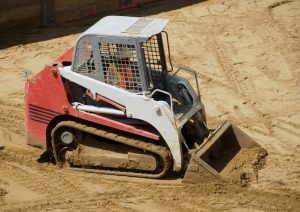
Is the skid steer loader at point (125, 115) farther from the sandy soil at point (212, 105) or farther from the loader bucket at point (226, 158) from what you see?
the sandy soil at point (212, 105)

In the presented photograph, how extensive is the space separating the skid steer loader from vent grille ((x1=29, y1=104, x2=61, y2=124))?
14 mm

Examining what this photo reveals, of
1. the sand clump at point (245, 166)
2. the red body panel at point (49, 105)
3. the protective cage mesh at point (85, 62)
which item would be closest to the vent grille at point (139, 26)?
the protective cage mesh at point (85, 62)

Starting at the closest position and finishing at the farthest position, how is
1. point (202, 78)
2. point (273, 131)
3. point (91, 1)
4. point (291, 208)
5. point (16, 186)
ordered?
point (291, 208) < point (16, 186) < point (273, 131) < point (202, 78) < point (91, 1)

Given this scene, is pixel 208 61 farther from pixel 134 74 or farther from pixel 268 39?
pixel 134 74

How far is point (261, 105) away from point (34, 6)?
19.8ft

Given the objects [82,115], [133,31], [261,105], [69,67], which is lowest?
[261,105]

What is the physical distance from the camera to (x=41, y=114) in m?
7.55

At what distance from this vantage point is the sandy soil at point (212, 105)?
274 inches

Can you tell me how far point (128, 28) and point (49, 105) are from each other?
1.45 m

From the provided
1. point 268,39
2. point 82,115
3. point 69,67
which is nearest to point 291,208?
point 82,115

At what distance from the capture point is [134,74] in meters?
7.10

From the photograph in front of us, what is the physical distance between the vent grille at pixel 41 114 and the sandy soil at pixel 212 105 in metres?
0.65

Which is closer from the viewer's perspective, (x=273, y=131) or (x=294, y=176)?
(x=294, y=176)

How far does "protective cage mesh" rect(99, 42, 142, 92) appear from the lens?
7.04 meters
